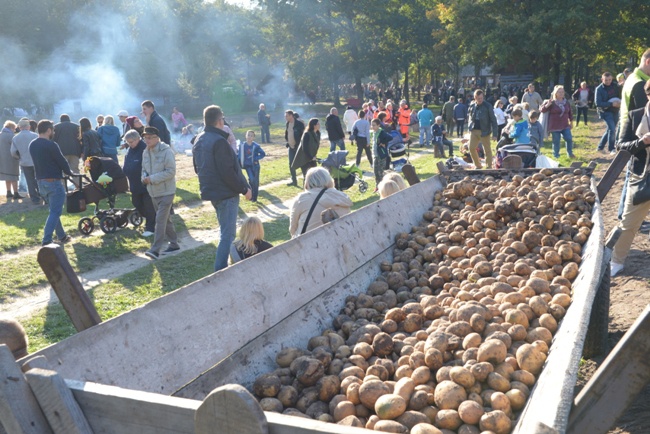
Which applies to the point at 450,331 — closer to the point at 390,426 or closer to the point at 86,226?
the point at 390,426

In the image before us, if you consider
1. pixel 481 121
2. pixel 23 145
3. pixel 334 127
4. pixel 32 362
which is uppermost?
pixel 23 145

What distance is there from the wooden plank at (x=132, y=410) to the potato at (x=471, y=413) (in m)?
1.41

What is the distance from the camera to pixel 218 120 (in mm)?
7633

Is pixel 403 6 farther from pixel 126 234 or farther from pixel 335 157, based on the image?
pixel 126 234

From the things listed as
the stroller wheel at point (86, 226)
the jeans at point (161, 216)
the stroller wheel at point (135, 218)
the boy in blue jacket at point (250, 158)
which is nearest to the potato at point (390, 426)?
the jeans at point (161, 216)

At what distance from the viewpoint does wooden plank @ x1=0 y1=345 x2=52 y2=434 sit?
228 centimetres

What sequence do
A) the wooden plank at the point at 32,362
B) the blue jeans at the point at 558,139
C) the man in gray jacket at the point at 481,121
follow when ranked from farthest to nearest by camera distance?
the blue jeans at the point at 558,139
the man in gray jacket at the point at 481,121
the wooden plank at the point at 32,362

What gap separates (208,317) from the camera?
3598 millimetres

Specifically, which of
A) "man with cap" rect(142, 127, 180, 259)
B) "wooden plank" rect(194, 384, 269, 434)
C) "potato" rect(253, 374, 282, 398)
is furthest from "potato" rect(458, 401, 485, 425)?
"man with cap" rect(142, 127, 180, 259)

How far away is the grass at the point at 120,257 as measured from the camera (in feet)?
23.9

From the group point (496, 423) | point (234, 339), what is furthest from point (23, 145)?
point (496, 423)

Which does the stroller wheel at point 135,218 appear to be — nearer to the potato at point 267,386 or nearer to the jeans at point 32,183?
the jeans at point 32,183

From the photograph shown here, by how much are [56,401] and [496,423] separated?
191 centimetres

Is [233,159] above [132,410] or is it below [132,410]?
above
